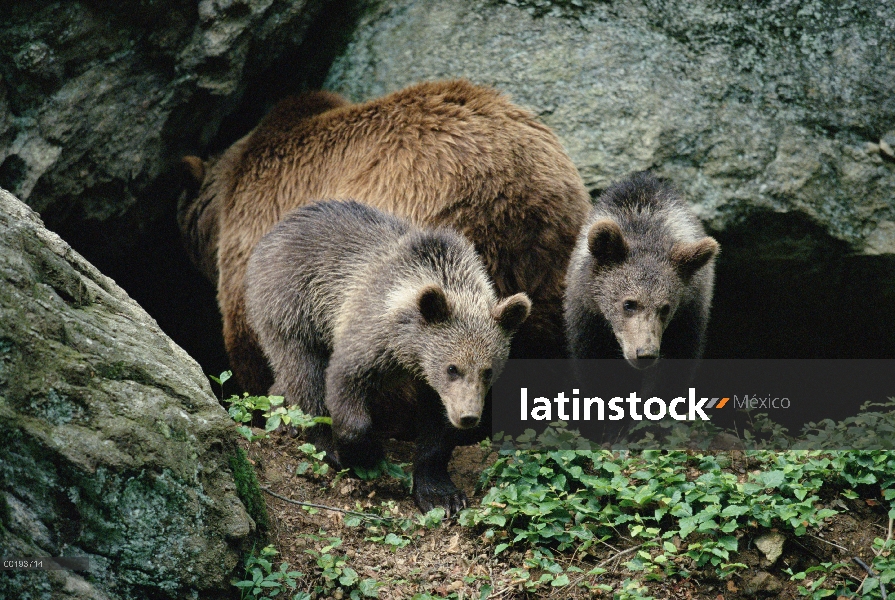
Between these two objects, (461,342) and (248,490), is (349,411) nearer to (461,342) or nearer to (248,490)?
(461,342)

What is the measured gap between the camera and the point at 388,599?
184 inches

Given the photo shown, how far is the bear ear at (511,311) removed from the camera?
5.56 metres

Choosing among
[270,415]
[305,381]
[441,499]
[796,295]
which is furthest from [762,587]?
[796,295]

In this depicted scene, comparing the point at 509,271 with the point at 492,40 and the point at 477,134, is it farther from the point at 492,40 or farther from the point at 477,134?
the point at 492,40

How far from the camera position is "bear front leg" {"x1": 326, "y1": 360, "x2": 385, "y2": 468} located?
5.69 m

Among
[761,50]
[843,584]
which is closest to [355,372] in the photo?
[843,584]

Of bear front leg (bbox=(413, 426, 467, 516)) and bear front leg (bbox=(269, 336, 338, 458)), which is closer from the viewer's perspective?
bear front leg (bbox=(413, 426, 467, 516))

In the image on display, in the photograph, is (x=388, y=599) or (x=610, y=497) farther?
(x=610, y=497)

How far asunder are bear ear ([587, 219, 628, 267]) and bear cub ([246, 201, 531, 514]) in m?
0.75

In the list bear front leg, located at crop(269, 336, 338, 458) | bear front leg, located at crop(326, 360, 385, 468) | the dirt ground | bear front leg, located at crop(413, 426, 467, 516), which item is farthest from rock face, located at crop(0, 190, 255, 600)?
bear front leg, located at crop(269, 336, 338, 458)

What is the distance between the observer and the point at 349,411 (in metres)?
5.70

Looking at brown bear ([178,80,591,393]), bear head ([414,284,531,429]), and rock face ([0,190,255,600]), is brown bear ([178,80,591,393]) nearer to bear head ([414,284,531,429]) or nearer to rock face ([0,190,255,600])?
bear head ([414,284,531,429])

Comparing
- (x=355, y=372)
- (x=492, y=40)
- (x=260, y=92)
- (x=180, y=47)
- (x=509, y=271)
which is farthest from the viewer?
(x=260, y=92)

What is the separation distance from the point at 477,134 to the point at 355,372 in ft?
7.14
